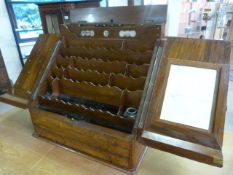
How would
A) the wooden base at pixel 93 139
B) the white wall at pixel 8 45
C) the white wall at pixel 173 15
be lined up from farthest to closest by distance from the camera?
the white wall at pixel 173 15
the white wall at pixel 8 45
the wooden base at pixel 93 139

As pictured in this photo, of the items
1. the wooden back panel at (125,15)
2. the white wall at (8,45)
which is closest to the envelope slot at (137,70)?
the wooden back panel at (125,15)

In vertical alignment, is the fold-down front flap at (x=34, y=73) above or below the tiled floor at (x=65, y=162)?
above

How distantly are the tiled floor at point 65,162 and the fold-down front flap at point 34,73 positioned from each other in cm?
30

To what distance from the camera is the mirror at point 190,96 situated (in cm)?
82

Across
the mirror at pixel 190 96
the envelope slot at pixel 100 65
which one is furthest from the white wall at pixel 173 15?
the mirror at pixel 190 96

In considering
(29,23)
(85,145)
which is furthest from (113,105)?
(29,23)

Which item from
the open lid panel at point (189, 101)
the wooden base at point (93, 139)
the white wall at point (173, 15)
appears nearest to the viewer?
the open lid panel at point (189, 101)

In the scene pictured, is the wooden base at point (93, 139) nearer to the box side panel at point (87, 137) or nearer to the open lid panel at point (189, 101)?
the box side panel at point (87, 137)

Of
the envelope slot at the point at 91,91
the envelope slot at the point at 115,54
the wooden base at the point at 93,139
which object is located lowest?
the wooden base at the point at 93,139

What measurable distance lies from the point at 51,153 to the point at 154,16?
115 centimetres

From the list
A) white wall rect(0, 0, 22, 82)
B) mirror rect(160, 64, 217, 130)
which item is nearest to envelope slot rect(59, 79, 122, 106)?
mirror rect(160, 64, 217, 130)

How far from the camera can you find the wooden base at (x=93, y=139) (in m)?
0.97

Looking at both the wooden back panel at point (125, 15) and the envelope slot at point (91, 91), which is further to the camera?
the wooden back panel at point (125, 15)

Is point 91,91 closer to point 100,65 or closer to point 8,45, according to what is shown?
point 100,65
